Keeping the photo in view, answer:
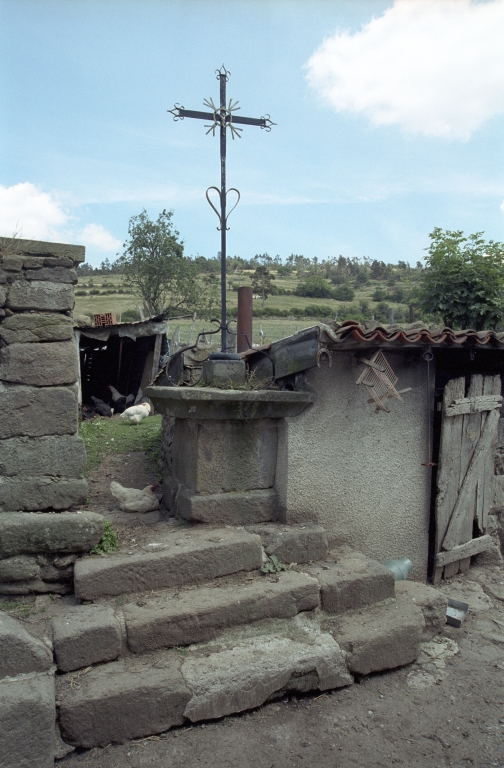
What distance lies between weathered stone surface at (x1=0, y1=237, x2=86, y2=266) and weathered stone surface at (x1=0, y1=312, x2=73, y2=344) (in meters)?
0.39

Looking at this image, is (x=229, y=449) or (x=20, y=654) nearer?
(x=20, y=654)

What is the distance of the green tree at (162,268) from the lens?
30.1m

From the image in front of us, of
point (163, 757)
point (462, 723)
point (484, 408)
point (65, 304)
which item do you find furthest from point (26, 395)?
point (484, 408)

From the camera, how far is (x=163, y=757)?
2941mm

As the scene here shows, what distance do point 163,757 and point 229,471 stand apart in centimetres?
205

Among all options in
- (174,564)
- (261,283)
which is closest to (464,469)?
(174,564)

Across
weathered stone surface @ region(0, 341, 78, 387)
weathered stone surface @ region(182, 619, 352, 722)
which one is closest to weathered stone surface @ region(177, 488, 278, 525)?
weathered stone surface @ region(182, 619, 352, 722)

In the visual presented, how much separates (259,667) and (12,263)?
2.97 metres

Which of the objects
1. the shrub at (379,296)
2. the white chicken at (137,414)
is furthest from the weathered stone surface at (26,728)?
the shrub at (379,296)

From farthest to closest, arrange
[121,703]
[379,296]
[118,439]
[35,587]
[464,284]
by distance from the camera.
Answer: [379,296], [464,284], [118,439], [35,587], [121,703]

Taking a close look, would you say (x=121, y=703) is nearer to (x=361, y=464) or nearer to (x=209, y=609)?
(x=209, y=609)

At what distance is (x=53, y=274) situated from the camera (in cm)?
358

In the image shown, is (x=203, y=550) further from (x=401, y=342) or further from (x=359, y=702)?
(x=401, y=342)

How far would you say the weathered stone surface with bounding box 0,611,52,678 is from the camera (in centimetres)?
298
